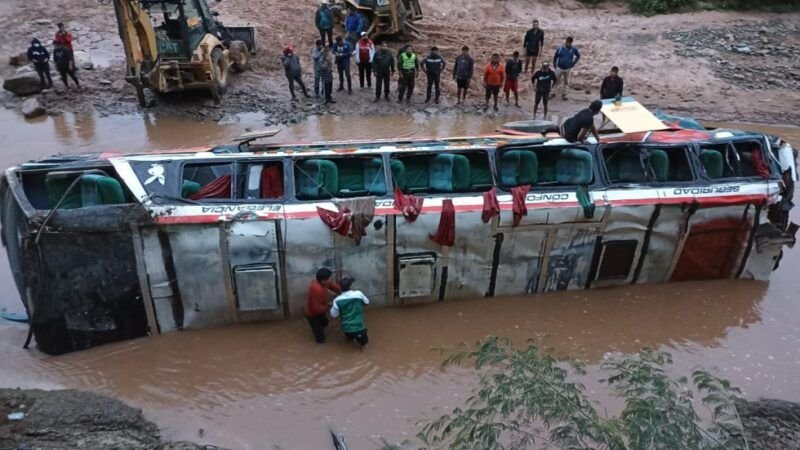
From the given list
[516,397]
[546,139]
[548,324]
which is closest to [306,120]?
[546,139]

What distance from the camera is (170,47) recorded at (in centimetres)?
1348

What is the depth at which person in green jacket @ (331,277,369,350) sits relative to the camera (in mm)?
7227

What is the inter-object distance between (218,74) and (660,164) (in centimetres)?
982

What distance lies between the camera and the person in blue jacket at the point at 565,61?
14.4 metres

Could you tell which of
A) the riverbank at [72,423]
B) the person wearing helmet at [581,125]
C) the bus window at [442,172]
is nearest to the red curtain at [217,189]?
the bus window at [442,172]

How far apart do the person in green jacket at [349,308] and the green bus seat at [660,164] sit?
415cm

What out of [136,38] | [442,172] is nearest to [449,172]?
[442,172]

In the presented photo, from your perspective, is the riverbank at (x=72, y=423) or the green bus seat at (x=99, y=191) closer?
the riverbank at (x=72, y=423)

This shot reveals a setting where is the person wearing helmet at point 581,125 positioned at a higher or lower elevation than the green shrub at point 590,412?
higher

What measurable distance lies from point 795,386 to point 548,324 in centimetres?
275

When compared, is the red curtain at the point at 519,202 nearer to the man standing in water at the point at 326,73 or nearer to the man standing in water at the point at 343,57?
the man standing in water at the point at 326,73

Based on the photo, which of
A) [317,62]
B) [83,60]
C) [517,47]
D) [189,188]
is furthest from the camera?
[517,47]

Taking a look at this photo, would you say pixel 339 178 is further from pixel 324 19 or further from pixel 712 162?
pixel 324 19

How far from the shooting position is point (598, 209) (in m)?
7.83
